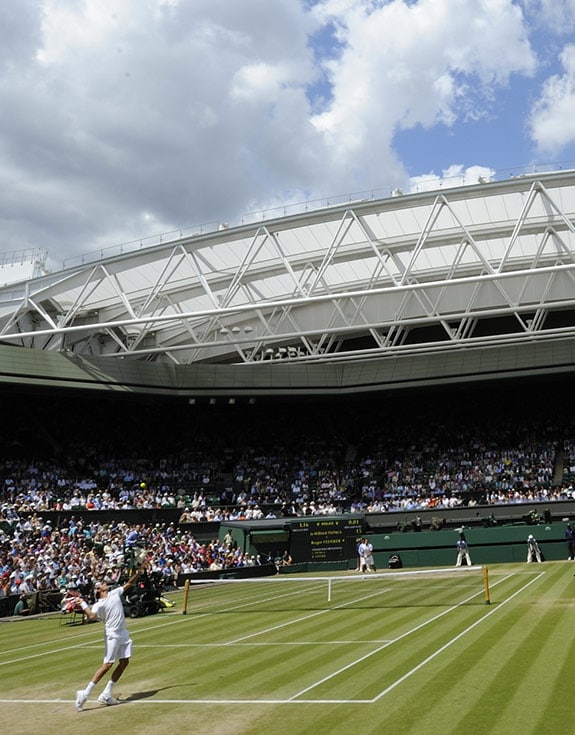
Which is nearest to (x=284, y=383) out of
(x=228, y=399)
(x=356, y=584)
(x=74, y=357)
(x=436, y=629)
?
(x=228, y=399)

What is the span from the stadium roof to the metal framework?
0.34ft

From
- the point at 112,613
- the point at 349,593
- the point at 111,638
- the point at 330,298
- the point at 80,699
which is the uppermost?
the point at 330,298

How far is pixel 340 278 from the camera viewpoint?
42875mm

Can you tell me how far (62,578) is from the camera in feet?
93.5

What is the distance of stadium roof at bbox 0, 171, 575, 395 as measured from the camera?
35.1 meters

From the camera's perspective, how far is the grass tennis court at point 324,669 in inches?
349

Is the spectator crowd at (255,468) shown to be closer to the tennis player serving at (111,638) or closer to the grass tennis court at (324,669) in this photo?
the grass tennis court at (324,669)

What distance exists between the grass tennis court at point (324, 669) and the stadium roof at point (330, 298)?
15514mm

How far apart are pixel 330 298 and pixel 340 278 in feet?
38.7

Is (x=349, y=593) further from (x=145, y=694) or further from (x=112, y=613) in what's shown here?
(x=112, y=613)

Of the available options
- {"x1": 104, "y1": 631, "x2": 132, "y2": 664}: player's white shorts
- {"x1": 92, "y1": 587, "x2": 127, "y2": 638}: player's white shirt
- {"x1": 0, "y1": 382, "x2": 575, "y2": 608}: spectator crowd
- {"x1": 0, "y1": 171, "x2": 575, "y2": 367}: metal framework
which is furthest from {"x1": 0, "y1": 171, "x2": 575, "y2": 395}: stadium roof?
{"x1": 104, "y1": 631, "x2": 132, "y2": 664}: player's white shorts

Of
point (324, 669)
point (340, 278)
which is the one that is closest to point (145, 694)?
point (324, 669)

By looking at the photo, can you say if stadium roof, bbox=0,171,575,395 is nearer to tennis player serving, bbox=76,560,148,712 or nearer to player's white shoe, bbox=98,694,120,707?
tennis player serving, bbox=76,560,148,712

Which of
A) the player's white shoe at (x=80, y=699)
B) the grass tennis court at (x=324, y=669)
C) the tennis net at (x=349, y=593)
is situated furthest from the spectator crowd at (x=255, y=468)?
the player's white shoe at (x=80, y=699)
